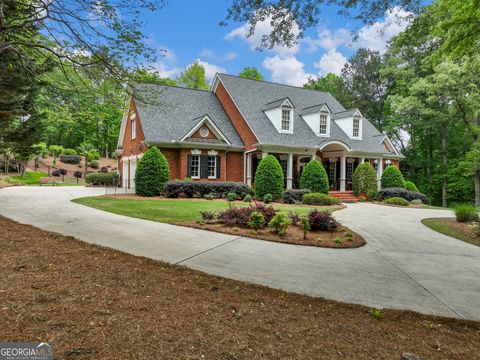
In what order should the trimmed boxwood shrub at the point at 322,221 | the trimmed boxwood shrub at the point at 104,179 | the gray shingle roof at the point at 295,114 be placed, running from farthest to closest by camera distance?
A: the trimmed boxwood shrub at the point at 104,179, the gray shingle roof at the point at 295,114, the trimmed boxwood shrub at the point at 322,221

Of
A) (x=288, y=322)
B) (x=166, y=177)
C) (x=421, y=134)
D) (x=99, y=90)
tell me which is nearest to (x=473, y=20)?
(x=288, y=322)

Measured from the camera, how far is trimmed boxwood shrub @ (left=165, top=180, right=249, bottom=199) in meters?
16.2

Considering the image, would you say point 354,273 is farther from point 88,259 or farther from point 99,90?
point 99,90

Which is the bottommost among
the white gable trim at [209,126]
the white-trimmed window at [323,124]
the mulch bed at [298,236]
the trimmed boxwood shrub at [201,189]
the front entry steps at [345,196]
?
the mulch bed at [298,236]

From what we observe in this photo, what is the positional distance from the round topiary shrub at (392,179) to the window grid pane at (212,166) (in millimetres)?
12352

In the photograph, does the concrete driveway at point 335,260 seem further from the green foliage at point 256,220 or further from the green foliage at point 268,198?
the green foliage at point 268,198

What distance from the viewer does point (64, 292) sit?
3.63 metres

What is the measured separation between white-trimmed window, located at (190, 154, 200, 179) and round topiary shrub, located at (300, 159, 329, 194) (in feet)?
21.8

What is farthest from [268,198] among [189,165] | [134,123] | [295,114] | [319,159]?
[134,123]

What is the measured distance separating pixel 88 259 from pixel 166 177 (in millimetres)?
11909

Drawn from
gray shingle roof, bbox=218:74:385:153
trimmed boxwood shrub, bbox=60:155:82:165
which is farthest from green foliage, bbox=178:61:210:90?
gray shingle roof, bbox=218:74:385:153

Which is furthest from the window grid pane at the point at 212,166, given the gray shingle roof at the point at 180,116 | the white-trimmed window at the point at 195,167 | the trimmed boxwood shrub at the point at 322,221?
the trimmed boxwood shrub at the point at 322,221

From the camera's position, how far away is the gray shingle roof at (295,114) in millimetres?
20172

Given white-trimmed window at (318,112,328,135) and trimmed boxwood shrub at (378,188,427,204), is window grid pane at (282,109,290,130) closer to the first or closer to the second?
white-trimmed window at (318,112,328,135)
